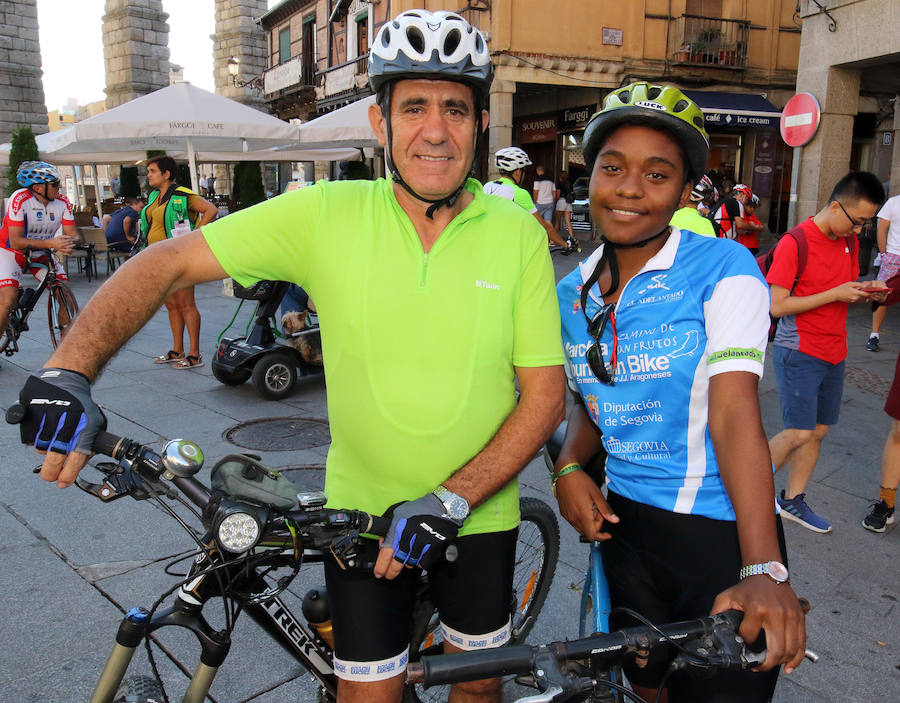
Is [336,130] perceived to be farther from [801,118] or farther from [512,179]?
[801,118]

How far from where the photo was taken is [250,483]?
59.2 inches

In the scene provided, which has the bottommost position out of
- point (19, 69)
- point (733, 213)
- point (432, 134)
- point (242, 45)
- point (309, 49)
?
point (733, 213)

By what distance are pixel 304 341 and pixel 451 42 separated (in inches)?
212

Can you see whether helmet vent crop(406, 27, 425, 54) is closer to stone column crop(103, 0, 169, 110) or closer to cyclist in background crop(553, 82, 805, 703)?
cyclist in background crop(553, 82, 805, 703)

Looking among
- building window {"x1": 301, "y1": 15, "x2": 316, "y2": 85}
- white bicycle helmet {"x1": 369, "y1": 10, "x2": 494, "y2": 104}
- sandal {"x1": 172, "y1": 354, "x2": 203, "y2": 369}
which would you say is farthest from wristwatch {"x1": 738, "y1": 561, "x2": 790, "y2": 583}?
building window {"x1": 301, "y1": 15, "x2": 316, "y2": 85}

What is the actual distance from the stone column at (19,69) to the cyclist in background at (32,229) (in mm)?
22778

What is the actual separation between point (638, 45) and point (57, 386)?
2360 cm

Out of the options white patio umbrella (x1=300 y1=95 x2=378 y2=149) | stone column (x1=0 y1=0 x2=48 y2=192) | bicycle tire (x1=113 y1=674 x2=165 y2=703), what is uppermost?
stone column (x1=0 y1=0 x2=48 y2=192)

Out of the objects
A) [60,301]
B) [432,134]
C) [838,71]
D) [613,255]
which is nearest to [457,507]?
[613,255]

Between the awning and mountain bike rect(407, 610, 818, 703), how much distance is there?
71.7 feet

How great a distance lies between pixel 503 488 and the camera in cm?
182

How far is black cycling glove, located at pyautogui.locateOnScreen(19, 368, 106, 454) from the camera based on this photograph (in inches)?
52.8

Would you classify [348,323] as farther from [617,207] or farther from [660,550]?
[660,550]

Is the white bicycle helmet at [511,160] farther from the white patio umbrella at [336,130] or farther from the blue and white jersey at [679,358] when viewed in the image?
the blue and white jersey at [679,358]
